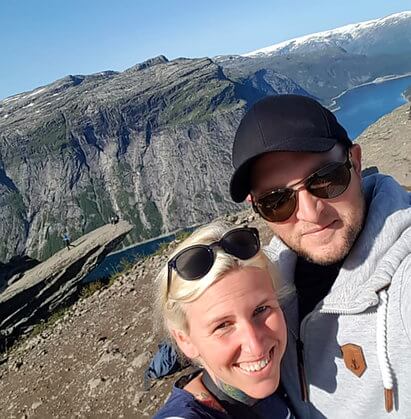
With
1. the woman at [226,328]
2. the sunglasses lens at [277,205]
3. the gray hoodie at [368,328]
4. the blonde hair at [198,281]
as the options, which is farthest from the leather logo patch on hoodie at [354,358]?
the sunglasses lens at [277,205]

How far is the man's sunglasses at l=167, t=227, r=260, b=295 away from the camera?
2441mm

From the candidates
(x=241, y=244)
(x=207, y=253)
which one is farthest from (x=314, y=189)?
(x=207, y=253)

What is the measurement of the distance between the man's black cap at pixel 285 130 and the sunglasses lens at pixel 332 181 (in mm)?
152

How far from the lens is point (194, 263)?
2443 millimetres

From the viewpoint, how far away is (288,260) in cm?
276

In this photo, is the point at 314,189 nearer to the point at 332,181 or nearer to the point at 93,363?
the point at 332,181

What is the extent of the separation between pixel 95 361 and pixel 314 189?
8.00 m

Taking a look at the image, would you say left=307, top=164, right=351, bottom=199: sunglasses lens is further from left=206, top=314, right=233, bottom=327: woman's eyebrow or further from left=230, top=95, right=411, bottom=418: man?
left=206, top=314, right=233, bottom=327: woman's eyebrow

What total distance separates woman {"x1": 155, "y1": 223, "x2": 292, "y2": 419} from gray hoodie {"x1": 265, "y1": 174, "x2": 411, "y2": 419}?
0.23 metres

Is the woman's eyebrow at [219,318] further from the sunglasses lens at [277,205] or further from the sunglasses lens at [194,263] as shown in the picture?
the sunglasses lens at [277,205]

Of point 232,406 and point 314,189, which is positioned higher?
point 314,189

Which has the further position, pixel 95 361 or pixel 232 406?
pixel 95 361

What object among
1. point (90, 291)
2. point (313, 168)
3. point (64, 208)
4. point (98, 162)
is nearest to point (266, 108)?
point (313, 168)

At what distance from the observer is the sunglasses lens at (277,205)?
2424 mm
